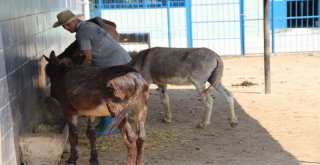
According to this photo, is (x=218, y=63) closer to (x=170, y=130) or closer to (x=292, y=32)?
(x=170, y=130)

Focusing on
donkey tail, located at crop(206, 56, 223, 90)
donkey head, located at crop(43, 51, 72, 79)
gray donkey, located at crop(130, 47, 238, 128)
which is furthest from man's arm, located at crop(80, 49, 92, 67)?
donkey tail, located at crop(206, 56, 223, 90)

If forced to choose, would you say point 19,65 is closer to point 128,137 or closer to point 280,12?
point 128,137

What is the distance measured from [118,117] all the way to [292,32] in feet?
47.1

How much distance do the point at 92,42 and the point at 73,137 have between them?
1.22 meters

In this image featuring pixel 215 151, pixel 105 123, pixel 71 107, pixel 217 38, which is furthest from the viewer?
pixel 217 38

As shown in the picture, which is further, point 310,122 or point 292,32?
point 292,32

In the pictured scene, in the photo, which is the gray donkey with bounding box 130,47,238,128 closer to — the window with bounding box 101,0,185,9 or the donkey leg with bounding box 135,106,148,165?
the donkey leg with bounding box 135,106,148,165

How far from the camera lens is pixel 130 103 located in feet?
17.8

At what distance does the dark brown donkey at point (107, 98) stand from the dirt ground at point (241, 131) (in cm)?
65

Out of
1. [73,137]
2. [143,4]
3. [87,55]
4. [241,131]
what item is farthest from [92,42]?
[143,4]

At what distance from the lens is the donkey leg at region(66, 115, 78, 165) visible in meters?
6.04

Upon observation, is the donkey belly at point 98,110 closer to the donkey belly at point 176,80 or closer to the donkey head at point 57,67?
the donkey head at point 57,67

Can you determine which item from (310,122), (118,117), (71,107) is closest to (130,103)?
(118,117)

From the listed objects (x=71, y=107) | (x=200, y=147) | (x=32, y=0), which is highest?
(x=32, y=0)
